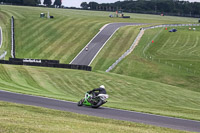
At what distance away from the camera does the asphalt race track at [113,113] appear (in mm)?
21281

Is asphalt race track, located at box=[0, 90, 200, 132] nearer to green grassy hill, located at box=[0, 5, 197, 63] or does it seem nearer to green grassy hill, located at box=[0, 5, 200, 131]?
green grassy hill, located at box=[0, 5, 200, 131]

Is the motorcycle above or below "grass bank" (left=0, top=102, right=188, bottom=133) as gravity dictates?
below

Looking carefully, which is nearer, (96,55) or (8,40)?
(96,55)

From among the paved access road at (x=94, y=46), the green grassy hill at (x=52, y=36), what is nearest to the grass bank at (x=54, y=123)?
the paved access road at (x=94, y=46)

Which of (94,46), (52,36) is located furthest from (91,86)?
(52,36)

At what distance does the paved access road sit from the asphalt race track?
141 feet

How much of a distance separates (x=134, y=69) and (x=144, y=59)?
729cm

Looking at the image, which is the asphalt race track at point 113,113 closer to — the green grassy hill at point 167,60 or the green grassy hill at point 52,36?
the green grassy hill at point 167,60

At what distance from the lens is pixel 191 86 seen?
5525cm

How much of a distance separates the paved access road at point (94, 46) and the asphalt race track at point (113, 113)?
141ft

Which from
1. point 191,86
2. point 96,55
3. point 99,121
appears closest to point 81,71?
point 191,86

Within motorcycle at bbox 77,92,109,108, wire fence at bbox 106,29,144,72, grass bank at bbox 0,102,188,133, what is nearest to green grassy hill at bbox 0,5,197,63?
wire fence at bbox 106,29,144,72

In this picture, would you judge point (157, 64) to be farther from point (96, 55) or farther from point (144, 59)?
point (96, 55)

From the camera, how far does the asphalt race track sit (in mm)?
21281
